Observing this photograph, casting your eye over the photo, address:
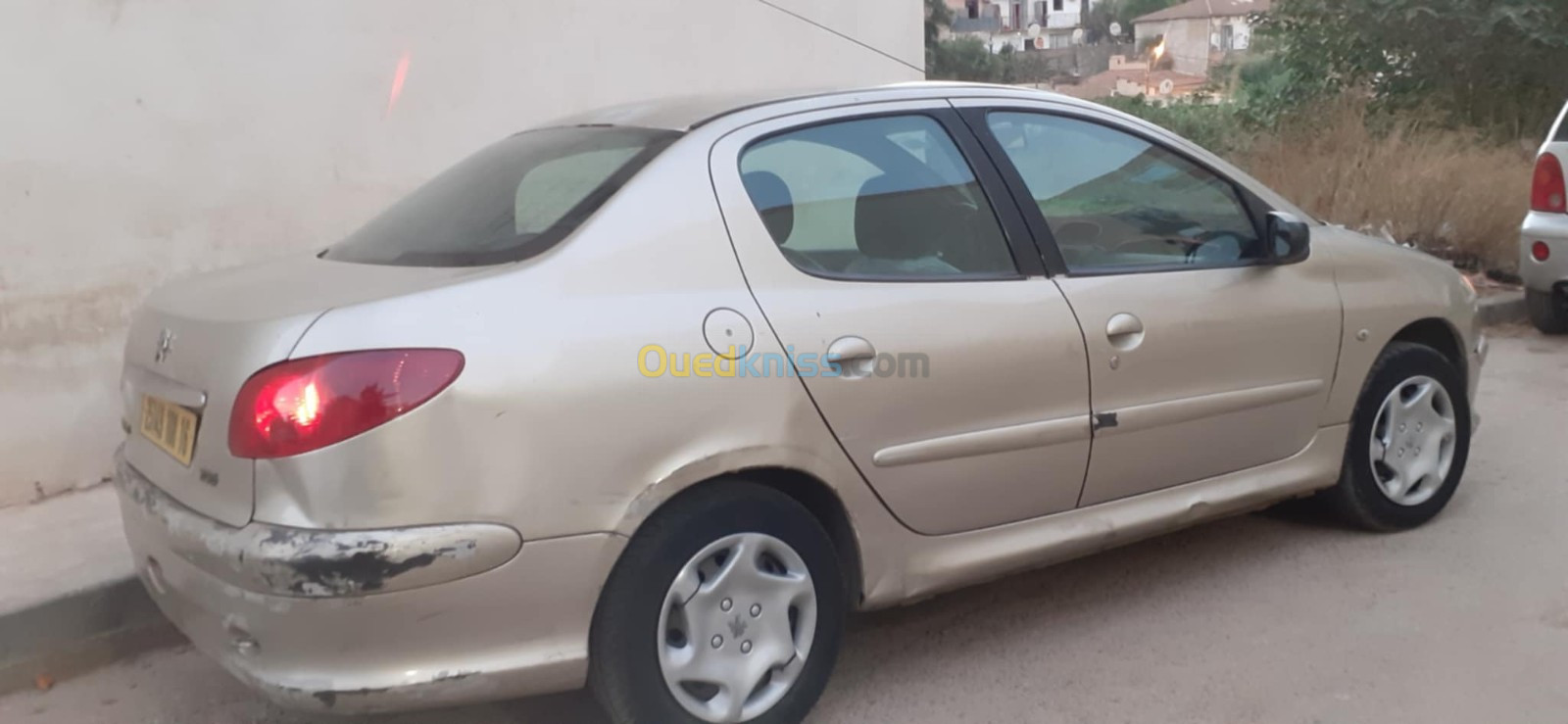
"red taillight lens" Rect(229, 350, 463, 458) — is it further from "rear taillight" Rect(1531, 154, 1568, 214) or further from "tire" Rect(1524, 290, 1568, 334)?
"tire" Rect(1524, 290, 1568, 334)

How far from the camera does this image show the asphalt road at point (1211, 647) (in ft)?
10.5

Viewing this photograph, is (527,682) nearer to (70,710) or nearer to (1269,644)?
(70,710)

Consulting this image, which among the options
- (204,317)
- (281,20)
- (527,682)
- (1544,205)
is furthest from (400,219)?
(1544,205)

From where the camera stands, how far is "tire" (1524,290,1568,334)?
7.46 meters

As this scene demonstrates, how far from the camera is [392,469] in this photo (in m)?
2.44

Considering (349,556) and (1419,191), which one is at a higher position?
(349,556)

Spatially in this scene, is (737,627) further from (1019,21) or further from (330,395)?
(1019,21)

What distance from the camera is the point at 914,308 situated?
311 centimetres

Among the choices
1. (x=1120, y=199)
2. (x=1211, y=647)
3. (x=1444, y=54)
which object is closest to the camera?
(x=1211, y=647)

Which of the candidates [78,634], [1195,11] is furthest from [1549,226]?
[1195,11]

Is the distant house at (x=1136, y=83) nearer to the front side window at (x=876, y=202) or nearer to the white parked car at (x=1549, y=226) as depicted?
the white parked car at (x=1549, y=226)

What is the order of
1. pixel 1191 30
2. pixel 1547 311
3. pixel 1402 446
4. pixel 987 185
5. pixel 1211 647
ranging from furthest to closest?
pixel 1191 30, pixel 1547 311, pixel 1402 446, pixel 1211 647, pixel 987 185

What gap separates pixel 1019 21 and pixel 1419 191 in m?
43.3

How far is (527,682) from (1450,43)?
1268 centimetres
